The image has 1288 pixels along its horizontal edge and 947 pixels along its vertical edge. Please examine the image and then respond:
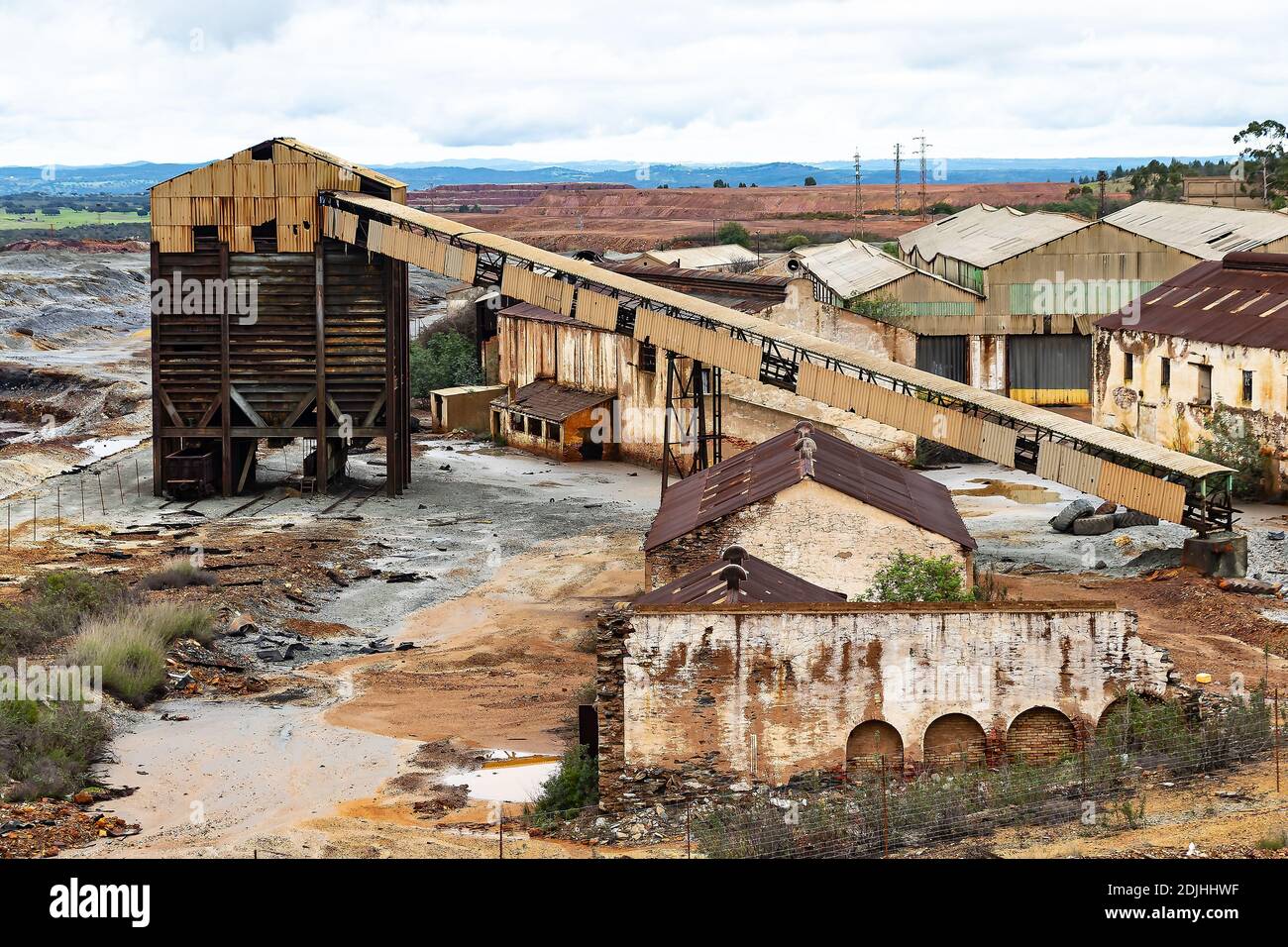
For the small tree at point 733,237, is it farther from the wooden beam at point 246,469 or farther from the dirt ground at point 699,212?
the wooden beam at point 246,469

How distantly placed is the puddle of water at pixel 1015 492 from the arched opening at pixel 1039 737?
20.2m

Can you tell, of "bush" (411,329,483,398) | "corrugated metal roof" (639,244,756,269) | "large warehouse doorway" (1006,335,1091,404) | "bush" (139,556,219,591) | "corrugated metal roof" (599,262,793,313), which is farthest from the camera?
"corrugated metal roof" (639,244,756,269)

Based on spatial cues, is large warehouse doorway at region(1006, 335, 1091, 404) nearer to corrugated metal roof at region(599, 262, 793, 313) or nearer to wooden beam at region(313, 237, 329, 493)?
corrugated metal roof at region(599, 262, 793, 313)

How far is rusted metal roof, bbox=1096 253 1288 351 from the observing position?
3644cm

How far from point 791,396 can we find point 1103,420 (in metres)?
8.05

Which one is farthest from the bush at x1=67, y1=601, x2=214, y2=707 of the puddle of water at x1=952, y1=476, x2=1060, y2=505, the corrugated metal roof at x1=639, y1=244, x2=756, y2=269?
the corrugated metal roof at x1=639, y1=244, x2=756, y2=269

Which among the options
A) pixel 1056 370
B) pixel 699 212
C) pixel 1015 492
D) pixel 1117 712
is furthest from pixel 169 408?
pixel 699 212

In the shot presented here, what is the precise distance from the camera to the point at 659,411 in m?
43.9

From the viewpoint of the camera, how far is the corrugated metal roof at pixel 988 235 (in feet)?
176

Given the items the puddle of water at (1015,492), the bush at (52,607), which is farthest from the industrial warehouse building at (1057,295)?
the bush at (52,607)

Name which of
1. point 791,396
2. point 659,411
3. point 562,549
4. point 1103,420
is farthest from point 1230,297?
point 562,549

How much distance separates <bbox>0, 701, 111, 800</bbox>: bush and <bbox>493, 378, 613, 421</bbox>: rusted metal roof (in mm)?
25804

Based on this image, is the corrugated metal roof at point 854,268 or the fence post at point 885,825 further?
the corrugated metal roof at point 854,268
